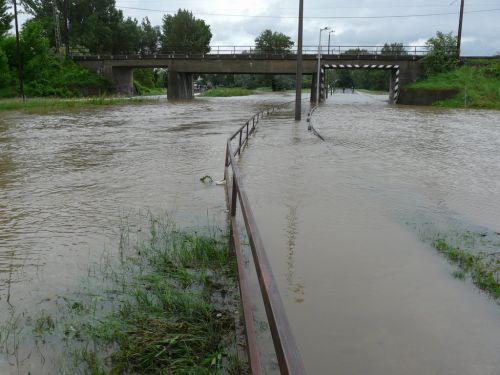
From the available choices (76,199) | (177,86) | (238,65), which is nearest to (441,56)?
(238,65)

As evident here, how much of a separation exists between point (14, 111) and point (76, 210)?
26668 mm

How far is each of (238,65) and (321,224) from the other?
48.7 meters

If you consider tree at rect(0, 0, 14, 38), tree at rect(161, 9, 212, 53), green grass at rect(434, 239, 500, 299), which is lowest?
green grass at rect(434, 239, 500, 299)

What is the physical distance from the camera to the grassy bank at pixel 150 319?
3.31 m

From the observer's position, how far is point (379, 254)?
18.7 feet

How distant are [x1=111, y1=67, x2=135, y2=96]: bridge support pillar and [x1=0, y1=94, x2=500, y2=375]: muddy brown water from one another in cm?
4598

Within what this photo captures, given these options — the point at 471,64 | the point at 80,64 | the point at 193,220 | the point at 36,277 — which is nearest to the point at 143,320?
the point at 36,277

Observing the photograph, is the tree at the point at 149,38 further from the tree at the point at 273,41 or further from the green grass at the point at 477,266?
the green grass at the point at 477,266

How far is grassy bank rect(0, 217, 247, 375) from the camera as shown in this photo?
331cm

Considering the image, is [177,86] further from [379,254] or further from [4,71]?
[379,254]

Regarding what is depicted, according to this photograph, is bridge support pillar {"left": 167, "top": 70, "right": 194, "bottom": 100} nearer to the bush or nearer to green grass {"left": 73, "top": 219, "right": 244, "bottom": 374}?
the bush

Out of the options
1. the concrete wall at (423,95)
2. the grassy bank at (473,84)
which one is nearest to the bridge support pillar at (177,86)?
the concrete wall at (423,95)

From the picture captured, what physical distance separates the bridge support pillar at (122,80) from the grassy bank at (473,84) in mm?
36015

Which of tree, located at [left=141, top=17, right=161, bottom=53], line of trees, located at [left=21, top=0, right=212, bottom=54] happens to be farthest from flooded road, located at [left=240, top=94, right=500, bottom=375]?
tree, located at [left=141, top=17, right=161, bottom=53]
